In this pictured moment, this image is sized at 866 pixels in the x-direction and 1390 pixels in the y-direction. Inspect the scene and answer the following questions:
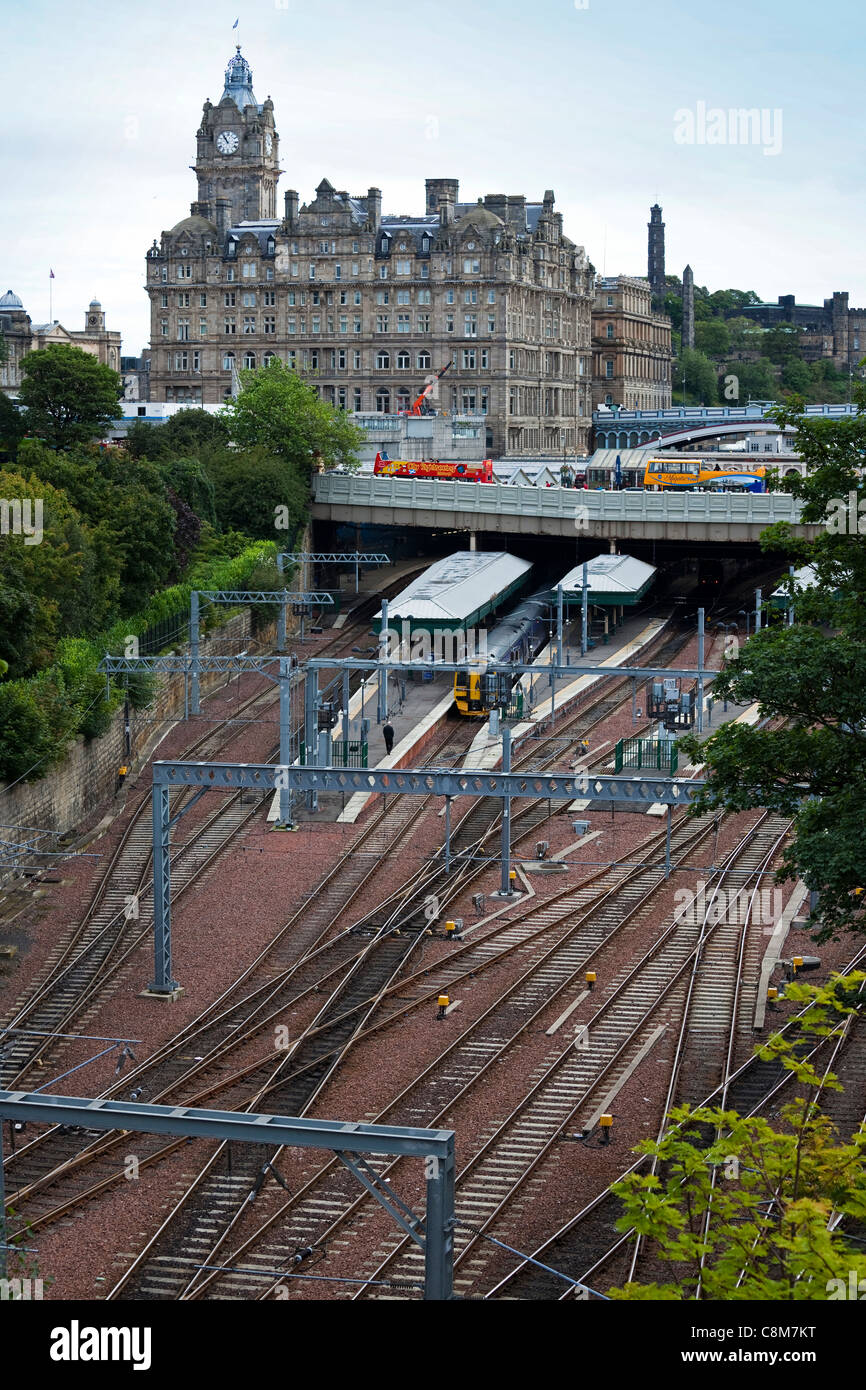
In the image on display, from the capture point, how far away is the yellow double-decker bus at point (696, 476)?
287 feet

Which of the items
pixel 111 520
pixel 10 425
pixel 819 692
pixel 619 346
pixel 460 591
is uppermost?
pixel 619 346

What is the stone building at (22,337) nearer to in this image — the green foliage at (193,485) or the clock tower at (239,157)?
the clock tower at (239,157)

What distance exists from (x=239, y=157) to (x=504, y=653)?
95808 millimetres

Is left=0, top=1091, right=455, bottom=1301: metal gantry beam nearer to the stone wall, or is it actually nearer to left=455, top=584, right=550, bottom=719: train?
the stone wall

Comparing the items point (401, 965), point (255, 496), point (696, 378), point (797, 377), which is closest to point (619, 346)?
point (696, 378)

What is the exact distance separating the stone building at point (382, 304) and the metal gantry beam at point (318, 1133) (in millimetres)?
105315

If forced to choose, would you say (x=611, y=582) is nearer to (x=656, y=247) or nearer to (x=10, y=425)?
(x=10, y=425)

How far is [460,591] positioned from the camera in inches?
2527

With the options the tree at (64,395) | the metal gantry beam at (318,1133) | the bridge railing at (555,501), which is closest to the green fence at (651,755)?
the bridge railing at (555,501)

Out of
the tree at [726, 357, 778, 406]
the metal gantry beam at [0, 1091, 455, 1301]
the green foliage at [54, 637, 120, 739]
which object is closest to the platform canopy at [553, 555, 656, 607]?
the green foliage at [54, 637, 120, 739]

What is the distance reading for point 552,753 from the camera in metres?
51.2

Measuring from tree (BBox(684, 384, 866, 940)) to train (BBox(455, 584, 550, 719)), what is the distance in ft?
75.8

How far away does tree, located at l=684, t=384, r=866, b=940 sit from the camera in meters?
21.2

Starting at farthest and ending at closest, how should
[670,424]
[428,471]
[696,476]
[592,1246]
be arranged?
[670,424] → [696,476] → [428,471] → [592,1246]
